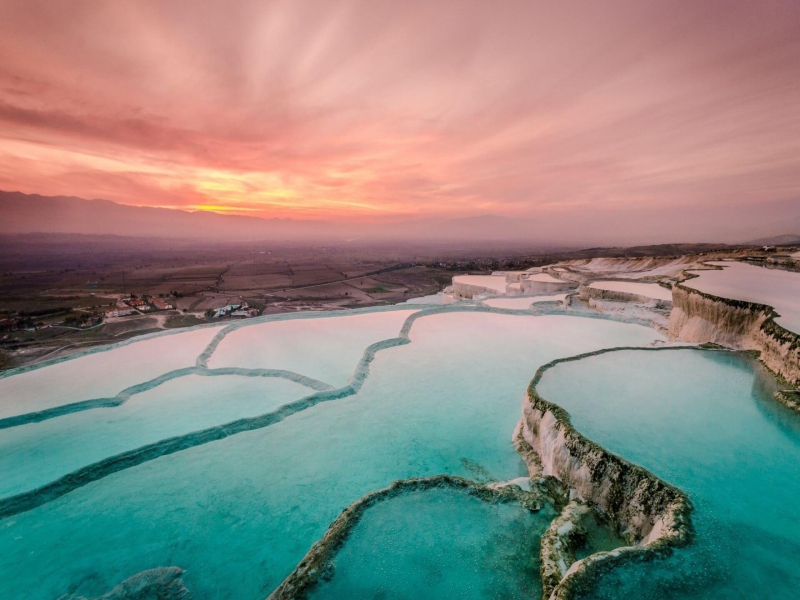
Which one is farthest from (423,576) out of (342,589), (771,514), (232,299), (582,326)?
(232,299)

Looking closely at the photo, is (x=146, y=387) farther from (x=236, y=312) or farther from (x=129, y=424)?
(x=236, y=312)

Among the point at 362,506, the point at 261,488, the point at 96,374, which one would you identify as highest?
the point at 96,374

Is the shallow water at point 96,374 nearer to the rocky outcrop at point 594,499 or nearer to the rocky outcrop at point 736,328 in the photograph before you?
the rocky outcrop at point 594,499

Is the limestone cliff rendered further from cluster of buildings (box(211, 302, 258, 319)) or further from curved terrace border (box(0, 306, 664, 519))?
cluster of buildings (box(211, 302, 258, 319))

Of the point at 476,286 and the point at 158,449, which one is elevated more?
the point at 476,286

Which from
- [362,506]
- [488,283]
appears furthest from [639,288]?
[362,506]
